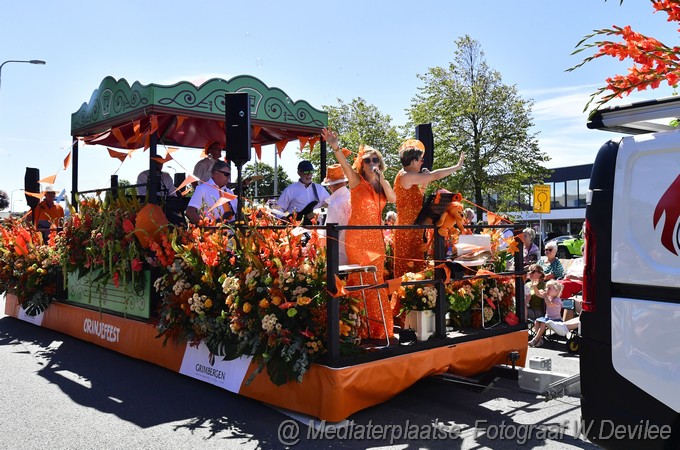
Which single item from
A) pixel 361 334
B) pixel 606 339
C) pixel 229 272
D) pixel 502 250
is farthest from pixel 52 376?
pixel 606 339

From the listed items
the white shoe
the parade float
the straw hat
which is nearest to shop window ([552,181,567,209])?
the white shoe

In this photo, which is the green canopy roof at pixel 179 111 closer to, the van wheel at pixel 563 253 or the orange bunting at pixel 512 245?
the orange bunting at pixel 512 245

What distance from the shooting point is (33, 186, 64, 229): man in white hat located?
10539mm

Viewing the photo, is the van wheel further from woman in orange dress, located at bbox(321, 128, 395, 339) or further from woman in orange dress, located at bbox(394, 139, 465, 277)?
woman in orange dress, located at bbox(321, 128, 395, 339)

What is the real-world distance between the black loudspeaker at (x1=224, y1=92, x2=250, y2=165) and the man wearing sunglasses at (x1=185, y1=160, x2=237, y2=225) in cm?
48

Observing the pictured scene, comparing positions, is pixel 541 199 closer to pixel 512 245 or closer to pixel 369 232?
pixel 512 245

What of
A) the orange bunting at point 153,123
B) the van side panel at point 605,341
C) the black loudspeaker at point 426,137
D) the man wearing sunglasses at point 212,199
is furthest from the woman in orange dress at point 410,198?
the orange bunting at point 153,123

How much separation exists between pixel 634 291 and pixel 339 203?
10.2 feet

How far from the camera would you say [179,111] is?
256 inches

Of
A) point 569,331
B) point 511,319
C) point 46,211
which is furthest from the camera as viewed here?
point 46,211

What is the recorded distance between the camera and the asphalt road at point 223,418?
4.29 metres

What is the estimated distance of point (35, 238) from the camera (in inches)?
367

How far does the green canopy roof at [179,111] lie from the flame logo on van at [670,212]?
507 centimetres

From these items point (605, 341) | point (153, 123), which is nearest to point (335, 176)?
point (153, 123)
